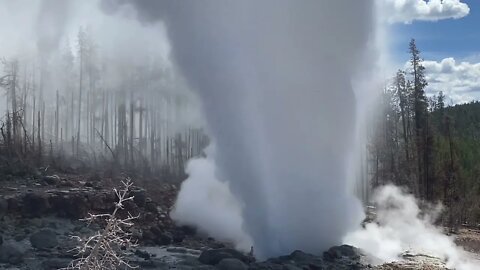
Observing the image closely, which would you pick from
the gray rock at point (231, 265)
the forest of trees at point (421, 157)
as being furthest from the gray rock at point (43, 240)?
the forest of trees at point (421, 157)

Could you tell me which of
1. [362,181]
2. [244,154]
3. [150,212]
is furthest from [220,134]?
[362,181]

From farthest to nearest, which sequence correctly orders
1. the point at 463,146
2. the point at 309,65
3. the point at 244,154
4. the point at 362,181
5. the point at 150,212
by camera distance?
the point at 463,146 → the point at 362,181 → the point at 150,212 → the point at 309,65 → the point at 244,154

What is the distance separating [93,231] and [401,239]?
30.8ft

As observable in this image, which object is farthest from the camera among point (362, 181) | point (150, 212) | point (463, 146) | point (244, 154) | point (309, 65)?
point (463, 146)

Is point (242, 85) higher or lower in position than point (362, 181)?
higher

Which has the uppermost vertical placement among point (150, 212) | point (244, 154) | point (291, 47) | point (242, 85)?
point (291, 47)

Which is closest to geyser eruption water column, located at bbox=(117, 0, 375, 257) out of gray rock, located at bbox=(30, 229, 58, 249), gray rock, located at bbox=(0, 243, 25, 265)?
gray rock, located at bbox=(30, 229, 58, 249)

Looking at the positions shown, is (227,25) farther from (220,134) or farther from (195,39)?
(220,134)

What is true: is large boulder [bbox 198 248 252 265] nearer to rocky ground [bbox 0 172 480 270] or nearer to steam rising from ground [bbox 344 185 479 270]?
rocky ground [bbox 0 172 480 270]

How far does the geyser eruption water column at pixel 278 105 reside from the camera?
1625cm

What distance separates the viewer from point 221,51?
56.1 ft

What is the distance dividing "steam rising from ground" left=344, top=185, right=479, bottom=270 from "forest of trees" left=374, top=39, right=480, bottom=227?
18.6ft

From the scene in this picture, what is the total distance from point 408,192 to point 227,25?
21653 mm

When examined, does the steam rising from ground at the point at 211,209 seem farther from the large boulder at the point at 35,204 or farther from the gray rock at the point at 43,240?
the gray rock at the point at 43,240
